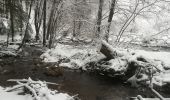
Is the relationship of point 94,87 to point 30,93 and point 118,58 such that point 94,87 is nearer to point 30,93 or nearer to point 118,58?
point 118,58

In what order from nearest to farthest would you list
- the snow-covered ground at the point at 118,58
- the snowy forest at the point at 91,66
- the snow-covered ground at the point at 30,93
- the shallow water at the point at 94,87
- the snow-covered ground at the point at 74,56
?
1. the snow-covered ground at the point at 30,93
2. the shallow water at the point at 94,87
3. the snowy forest at the point at 91,66
4. the snow-covered ground at the point at 118,58
5. the snow-covered ground at the point at 74,56

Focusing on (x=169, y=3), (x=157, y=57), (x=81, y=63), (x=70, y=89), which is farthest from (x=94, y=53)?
(x=169, y=3)

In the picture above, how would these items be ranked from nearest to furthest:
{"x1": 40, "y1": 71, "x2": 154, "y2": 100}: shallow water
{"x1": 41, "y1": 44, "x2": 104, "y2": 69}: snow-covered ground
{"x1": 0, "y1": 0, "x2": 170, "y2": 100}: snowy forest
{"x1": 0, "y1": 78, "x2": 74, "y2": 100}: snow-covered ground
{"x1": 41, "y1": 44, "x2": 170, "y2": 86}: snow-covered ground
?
{"x1": 0, "y1": 78, "x2": 74, "y2": 100}: snow-covered ground, {"x1": 40, "y1": 71, "x2": 154, "y2": 100}: shallow water, {"x1": 0, "y1": 0, "x2": 170, "y2": 100}: snowy forest, {"x1": 41, "y1": 44, "x2": 170, "y2": 86}: snow-covered ground, {"x1": 41, "y1": 44, "x2": 104, "y2": 69}: snow-covered ground

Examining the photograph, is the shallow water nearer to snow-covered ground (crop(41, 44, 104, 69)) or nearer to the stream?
A: the stream

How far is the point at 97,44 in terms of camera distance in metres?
17.5

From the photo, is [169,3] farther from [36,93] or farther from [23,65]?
[36,93]

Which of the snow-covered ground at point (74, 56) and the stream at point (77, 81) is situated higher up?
the snow-covered ground at point (74, 56)

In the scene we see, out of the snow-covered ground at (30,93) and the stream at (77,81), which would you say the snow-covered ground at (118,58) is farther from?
the snow-covered ground at (30,93)

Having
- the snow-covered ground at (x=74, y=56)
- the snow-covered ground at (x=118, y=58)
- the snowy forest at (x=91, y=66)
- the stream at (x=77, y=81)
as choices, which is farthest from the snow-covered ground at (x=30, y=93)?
the snow-covered ground at (x=74, y=56)

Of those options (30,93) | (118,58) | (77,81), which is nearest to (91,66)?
(118,58)

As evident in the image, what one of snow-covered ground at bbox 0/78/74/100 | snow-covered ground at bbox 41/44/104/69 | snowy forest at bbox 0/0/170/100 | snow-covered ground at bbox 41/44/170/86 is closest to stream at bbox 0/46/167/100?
snowy forest at bbox 0/0/170/100

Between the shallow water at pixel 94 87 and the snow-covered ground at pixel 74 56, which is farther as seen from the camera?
the snow-covered ground at pixel 74 56

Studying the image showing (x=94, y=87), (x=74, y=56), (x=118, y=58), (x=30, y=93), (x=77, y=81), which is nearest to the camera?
(x=30, y=93)

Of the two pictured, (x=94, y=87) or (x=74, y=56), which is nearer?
(x=94, y=87)
